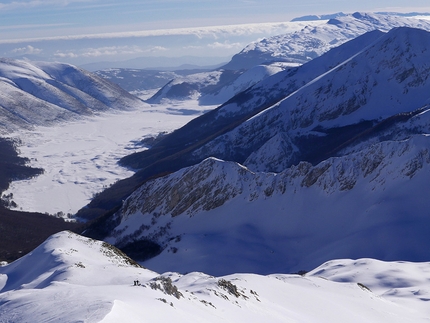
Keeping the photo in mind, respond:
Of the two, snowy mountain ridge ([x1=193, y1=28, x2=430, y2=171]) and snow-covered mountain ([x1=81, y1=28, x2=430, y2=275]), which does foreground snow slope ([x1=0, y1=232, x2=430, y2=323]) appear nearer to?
snow-covered mountain ([x1=81, y1=28, x2=430, y2=275])

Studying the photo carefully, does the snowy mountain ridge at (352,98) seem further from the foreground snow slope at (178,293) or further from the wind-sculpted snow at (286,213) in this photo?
the foreground snow slope at (178,293)

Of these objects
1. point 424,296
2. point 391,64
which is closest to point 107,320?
point 424,296

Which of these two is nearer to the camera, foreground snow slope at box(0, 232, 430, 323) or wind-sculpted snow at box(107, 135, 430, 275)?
foreground snow slope at box(0, 232, 430, 323)

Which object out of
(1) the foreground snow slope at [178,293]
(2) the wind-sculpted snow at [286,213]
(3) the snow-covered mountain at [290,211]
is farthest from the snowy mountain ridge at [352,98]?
(1) the foreground snow slope at [178,293]

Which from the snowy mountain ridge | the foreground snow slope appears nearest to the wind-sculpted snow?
the foreground snow slope

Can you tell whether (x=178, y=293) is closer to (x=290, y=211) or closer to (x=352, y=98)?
(x=290, y=211)

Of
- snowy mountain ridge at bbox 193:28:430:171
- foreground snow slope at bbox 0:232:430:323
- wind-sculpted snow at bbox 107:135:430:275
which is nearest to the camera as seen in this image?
foreground snow slope at bbox 0:232:430:323

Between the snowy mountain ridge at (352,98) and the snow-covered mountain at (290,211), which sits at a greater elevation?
the snowy mountain ridge at (352,98)
